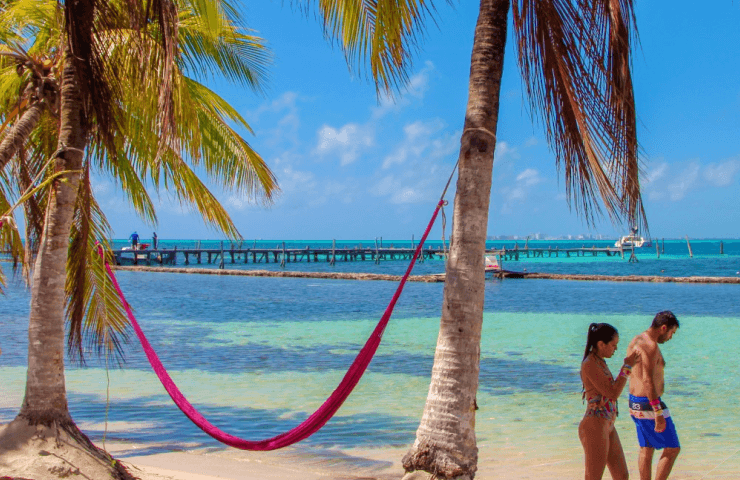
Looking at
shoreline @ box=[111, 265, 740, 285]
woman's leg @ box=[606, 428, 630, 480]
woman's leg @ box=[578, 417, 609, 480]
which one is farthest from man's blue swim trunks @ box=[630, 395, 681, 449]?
shoreline @ box=[111, 265, 740, 285]

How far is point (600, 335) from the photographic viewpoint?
3404mm

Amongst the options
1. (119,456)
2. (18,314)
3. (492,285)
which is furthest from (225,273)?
(119,456)

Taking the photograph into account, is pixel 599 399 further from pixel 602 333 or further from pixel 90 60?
pixel 90 60

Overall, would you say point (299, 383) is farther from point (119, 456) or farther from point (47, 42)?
point (47, 42)

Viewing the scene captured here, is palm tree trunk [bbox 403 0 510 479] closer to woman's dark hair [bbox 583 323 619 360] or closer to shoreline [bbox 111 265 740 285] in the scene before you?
woman's dark hair [bbox 583 323 619 360]

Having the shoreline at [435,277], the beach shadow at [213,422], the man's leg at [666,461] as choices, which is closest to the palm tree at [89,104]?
the beach shadow at [213,422]

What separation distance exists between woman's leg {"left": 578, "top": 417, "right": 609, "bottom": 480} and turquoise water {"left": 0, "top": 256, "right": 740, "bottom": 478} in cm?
222

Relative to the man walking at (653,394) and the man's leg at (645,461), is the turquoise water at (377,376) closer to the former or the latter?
the man's leg at (645,461)

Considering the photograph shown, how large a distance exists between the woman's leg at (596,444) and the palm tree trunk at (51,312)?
2.73 m

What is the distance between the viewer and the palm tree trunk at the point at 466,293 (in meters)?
2.98

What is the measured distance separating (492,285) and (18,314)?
2078 centimetres

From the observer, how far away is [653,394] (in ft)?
11.8

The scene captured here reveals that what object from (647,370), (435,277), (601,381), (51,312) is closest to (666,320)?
(647,370)

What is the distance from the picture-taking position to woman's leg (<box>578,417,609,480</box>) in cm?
338
